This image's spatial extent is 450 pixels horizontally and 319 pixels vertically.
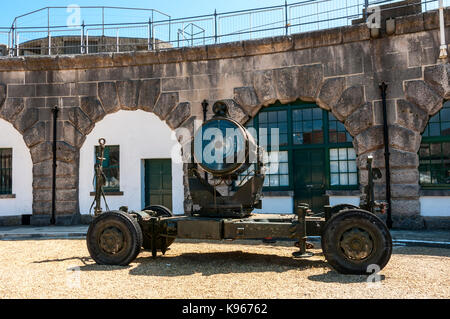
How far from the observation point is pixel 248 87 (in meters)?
11.9

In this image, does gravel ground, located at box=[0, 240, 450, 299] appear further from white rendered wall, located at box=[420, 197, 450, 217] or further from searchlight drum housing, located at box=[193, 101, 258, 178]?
white rendered wall, located at box=[420, 197, 450, 217]

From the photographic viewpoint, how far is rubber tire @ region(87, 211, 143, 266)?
660cm

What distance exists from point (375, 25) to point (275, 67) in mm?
2795

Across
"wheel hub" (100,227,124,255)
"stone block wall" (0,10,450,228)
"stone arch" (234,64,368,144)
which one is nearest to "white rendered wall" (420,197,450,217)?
"stone block wall" (0,10,450,228)

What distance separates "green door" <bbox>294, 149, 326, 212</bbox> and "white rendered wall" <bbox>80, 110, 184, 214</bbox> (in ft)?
11.8

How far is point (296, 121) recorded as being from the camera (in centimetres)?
1189

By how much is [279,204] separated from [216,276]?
6.07 meters

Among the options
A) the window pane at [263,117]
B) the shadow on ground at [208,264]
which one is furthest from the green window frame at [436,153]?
the shadow on ground at [208,264]

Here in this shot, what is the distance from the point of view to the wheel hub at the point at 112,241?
6656mm

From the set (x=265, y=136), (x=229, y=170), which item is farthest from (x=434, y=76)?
(x=229, y=170)

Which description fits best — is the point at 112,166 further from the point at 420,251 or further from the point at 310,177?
the point at 420,251

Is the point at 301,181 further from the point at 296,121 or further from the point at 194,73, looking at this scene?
the point at 194,73

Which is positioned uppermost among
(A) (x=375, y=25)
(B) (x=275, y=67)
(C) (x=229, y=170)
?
(A) (x=375, y=25)

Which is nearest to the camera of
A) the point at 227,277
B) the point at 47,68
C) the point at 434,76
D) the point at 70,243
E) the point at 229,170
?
the point at 227,277
